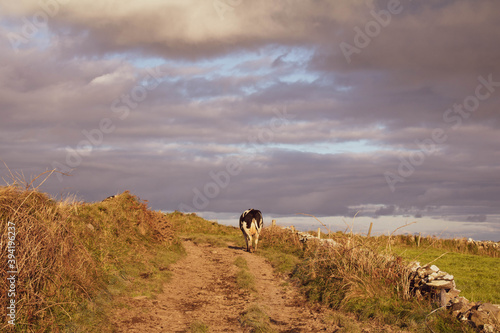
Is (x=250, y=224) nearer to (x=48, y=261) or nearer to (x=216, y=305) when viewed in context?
(x=216, y=305)

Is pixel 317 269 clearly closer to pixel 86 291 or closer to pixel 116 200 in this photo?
pixel 86 291

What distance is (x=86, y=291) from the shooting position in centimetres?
1077

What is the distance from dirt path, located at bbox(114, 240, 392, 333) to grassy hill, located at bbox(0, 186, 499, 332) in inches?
23.3

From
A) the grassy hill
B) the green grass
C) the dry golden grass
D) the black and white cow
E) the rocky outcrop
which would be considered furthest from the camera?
the black and white cow

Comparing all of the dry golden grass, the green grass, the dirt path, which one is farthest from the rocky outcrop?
the dry golden grass

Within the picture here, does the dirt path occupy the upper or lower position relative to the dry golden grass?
lower

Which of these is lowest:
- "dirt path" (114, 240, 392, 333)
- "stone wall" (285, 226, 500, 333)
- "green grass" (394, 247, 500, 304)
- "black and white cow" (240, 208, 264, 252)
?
"green grass" (394, 247, 500, 304)

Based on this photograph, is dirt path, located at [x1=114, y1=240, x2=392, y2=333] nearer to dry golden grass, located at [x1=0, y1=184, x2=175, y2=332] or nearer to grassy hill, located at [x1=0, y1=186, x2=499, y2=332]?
grassy hill, located at [x1=0, y1=186, x2=499, y2=332]

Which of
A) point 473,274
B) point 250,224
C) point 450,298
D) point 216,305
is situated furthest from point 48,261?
point 473,274

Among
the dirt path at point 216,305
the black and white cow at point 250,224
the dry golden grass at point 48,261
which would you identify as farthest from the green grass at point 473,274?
the dry golden grass at point 48,261

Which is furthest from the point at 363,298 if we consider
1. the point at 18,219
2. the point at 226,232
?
the point at 226,232

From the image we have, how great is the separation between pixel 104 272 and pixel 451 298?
10669 mm

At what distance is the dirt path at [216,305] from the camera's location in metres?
10.4

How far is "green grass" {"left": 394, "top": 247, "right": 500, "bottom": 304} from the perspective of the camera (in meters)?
13.9
